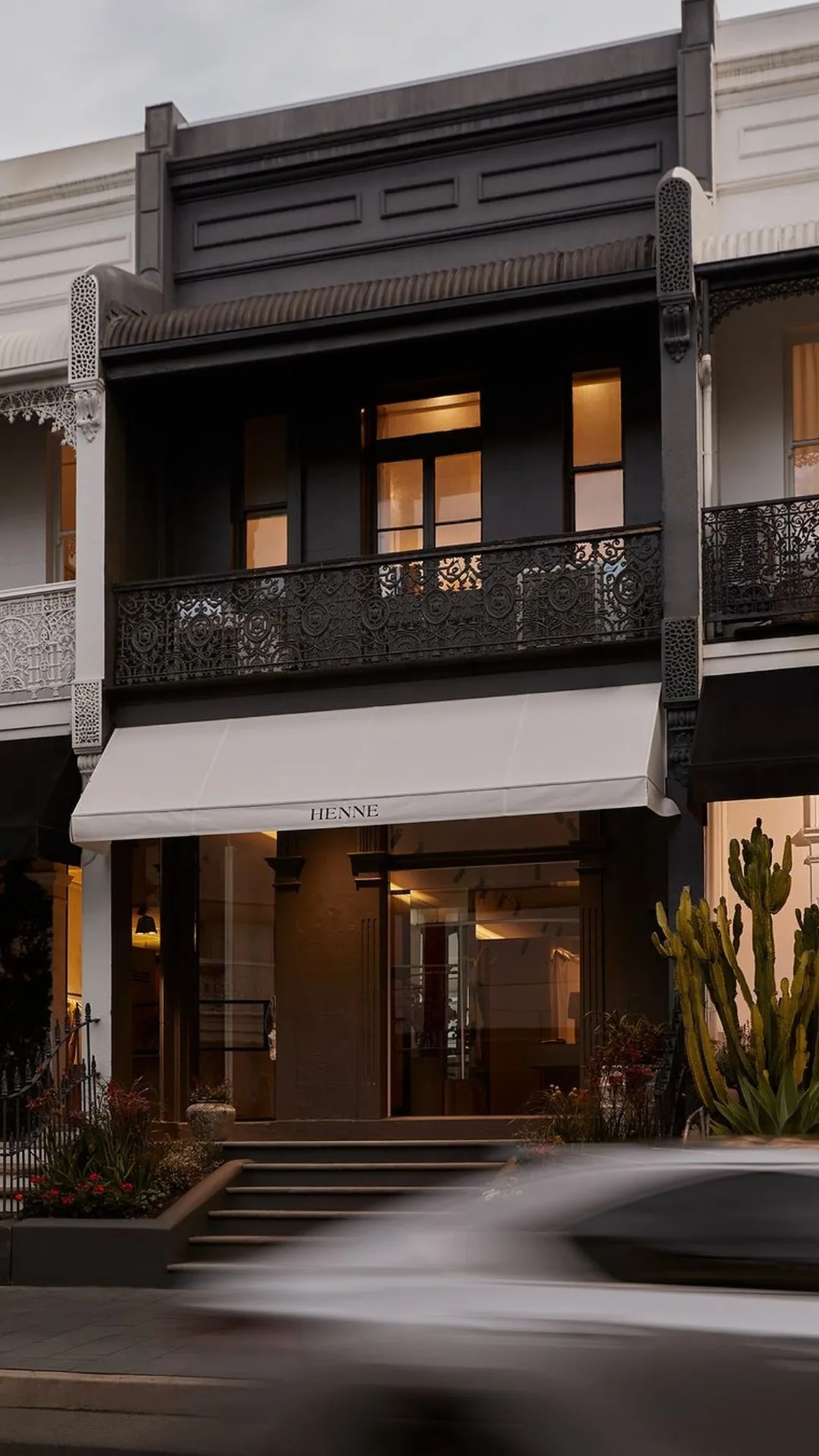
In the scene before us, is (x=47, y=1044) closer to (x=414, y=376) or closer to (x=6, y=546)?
(x=6, y=546)

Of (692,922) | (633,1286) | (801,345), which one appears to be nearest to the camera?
(633,1286)

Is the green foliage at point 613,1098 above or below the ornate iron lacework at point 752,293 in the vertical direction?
below

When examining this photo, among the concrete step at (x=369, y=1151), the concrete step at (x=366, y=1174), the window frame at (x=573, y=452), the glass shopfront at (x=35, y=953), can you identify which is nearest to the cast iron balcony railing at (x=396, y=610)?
the window frame at (x=573, y=452)

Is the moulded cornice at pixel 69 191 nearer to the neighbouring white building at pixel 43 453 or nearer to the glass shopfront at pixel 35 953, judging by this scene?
the neighbouring white building at pixel 43 453

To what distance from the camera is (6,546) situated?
1841 cm

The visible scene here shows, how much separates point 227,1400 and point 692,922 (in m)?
5.14

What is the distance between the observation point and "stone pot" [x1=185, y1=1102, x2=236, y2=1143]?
1541cm

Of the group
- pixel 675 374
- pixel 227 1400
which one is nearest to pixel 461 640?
pixel 675 374

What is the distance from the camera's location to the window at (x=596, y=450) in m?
16.5

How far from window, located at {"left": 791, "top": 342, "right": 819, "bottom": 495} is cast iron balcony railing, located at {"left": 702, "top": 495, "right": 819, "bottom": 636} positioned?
131 cm

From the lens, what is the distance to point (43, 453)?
725 inches

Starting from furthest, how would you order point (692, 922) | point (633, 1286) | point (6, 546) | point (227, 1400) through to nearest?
point (6, 546), point (692, 922), point (227, 1400), point (633, 1286)

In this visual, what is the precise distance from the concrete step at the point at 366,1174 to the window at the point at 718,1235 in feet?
28.9

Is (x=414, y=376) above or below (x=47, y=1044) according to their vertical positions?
above
